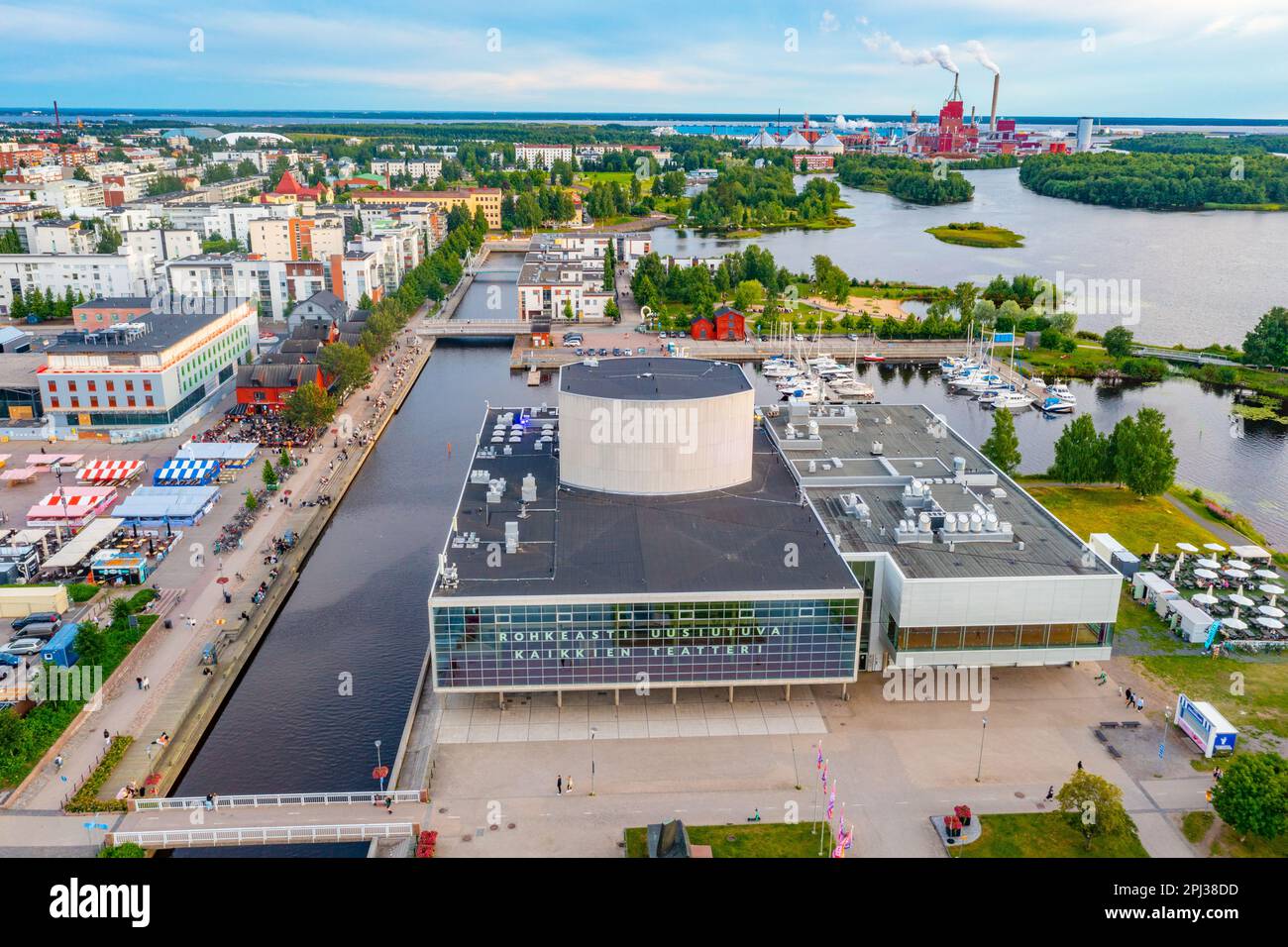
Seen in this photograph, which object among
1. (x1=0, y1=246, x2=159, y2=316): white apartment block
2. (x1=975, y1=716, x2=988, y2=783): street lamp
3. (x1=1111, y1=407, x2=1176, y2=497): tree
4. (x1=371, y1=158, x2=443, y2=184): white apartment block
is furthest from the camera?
(x1=371, y1=158, x2=443, y2=184): white apartment block

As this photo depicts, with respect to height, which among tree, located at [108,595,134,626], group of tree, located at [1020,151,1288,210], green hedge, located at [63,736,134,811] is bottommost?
green hedge, located at [63,736,134,811]

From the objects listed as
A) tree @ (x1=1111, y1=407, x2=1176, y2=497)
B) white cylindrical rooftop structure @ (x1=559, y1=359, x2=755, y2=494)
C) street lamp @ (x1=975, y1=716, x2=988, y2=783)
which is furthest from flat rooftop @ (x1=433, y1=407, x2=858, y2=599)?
tree @ (x1=1111, y1=407, x2=1176, y2=497)

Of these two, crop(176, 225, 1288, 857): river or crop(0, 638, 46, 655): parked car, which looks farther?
crop(0, 638, 46, 655): parked car

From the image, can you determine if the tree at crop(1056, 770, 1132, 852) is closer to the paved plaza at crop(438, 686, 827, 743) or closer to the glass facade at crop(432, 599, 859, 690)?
the paved plaza at crop(438, 686, 827, 743)

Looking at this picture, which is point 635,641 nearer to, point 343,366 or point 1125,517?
point 1125,517

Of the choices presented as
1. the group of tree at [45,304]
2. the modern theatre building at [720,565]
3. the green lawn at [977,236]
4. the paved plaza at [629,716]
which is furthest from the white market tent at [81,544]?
the green lawn at [977,236]

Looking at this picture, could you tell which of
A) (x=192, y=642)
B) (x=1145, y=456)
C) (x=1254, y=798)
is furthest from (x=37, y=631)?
(x=1145, y=456)

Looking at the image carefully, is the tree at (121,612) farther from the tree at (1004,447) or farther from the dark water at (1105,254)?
the dark water at (1105,254)
